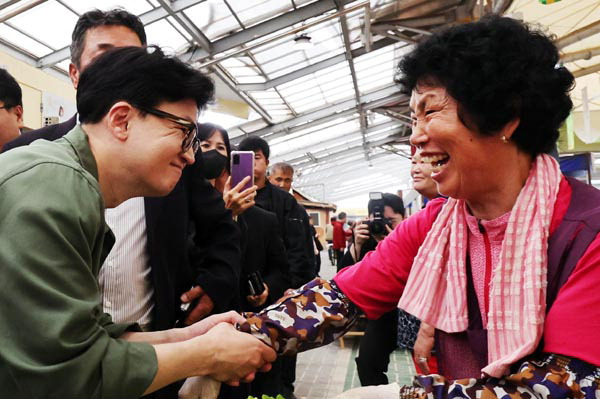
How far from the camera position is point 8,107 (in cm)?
250

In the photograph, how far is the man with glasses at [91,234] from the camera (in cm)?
86

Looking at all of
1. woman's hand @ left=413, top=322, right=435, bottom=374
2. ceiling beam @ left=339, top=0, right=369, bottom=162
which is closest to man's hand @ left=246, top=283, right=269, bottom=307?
woman's hand @ left=413, top=322, right=435, bottom=374

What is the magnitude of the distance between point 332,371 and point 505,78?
12.1ft

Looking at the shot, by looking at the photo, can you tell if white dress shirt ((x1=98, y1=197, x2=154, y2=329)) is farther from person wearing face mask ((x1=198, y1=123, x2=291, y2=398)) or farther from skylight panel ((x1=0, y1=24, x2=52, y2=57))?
skylight panel ((x1=0, y1=24, x2=52, y2=57))

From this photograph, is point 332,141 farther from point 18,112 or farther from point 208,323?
point 208,323

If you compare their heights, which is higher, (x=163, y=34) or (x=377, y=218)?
(x=163, y=34)

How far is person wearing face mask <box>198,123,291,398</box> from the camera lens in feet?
8.11

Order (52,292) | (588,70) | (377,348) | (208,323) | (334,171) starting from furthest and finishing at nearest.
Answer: (334,171) < (588,70) < (377,348) < (208,323) < (52,292)

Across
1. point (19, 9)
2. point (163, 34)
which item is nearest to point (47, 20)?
point (19, 9)

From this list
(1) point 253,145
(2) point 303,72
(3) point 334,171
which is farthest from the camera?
(3) point 334,171

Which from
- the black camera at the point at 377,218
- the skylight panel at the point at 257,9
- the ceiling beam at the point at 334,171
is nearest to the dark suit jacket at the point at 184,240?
the black camera at the point at 377,218

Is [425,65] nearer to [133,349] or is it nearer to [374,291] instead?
[374,291]

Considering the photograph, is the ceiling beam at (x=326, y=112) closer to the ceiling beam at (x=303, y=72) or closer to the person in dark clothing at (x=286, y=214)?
the ceiling beam at (x=303, y=72)

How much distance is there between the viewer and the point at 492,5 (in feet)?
18.5
